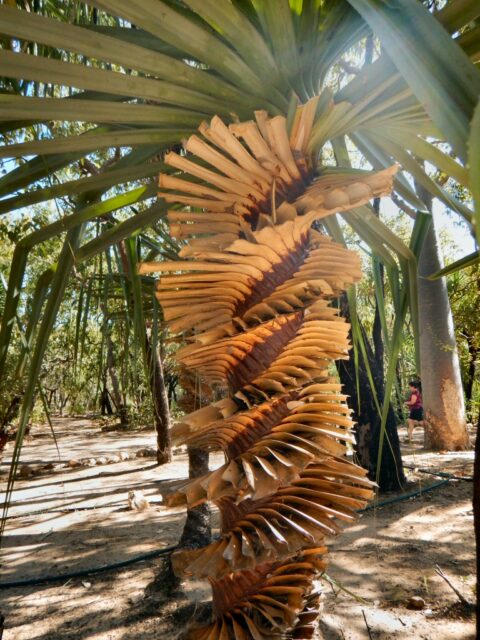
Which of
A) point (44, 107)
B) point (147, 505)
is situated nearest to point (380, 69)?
point (44, 107)

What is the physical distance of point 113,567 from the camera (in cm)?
341

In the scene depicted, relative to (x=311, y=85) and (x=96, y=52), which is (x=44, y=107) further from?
(x=311, y=85)

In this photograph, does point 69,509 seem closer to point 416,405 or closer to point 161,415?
point 161,415

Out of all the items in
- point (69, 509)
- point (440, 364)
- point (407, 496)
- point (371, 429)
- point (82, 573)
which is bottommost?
point (82, 573)

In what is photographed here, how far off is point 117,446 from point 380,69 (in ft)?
34.2

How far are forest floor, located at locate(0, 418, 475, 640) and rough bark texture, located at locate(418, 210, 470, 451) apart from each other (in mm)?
663

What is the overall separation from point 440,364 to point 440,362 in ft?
0.09

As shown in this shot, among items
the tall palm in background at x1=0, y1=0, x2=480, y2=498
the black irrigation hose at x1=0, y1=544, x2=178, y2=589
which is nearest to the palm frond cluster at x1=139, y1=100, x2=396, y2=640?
the tall palm in background at x1=0, y1=0, x2=480, y2=498

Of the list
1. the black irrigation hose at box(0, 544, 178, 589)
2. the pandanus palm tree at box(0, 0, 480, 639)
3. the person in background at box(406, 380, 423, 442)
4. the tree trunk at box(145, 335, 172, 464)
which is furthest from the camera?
the person in background at box(406, 380, 423, 442)

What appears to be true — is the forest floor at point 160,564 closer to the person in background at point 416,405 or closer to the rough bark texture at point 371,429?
the rough bark texture at point 371,429

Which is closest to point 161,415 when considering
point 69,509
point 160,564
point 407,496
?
point 69,509

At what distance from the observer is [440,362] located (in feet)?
21.8

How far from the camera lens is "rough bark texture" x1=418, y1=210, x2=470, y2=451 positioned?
6.52 m

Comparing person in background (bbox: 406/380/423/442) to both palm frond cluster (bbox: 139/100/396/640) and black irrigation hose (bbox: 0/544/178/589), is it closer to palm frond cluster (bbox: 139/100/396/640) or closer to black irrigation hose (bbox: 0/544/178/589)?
black irrigation hose (bbox: 0/544/178/589)
